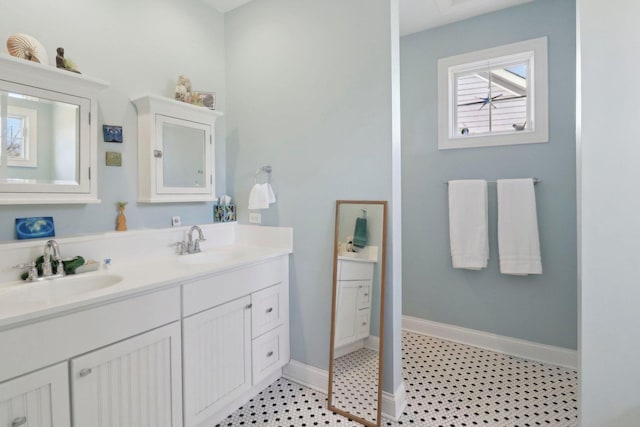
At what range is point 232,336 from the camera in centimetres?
179

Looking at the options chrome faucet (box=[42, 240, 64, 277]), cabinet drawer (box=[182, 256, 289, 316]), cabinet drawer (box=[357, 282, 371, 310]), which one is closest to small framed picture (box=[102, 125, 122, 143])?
chrome faucet (box=[42, 240, 64, 277])

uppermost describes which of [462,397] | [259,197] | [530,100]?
[530,100]

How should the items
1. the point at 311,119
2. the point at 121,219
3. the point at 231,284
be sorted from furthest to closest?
the point at 311,119 → the point at 121,219 → the point at 231,284

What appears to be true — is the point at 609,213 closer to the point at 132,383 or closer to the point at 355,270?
the point at 355,270

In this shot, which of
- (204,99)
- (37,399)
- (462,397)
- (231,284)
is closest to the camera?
(37,399)

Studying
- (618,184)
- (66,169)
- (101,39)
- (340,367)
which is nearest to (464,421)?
(340,367)

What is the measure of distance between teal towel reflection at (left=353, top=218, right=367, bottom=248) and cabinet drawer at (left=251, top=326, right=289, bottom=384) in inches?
32.7

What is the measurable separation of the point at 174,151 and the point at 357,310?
1629mm

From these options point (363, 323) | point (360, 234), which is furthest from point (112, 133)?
point (363, 323)

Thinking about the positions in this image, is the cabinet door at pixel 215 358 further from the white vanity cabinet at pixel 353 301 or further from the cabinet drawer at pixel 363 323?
the cabinet drawer at pixel 363 323

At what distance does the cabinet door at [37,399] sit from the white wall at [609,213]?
6.25 ft

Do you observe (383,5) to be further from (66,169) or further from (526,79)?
(66,169)

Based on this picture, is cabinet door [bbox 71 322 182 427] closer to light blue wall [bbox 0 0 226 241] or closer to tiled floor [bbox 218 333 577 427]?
tiled floor [bbox 218 333 577 427]

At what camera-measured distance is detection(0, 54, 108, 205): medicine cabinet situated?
1.44m
